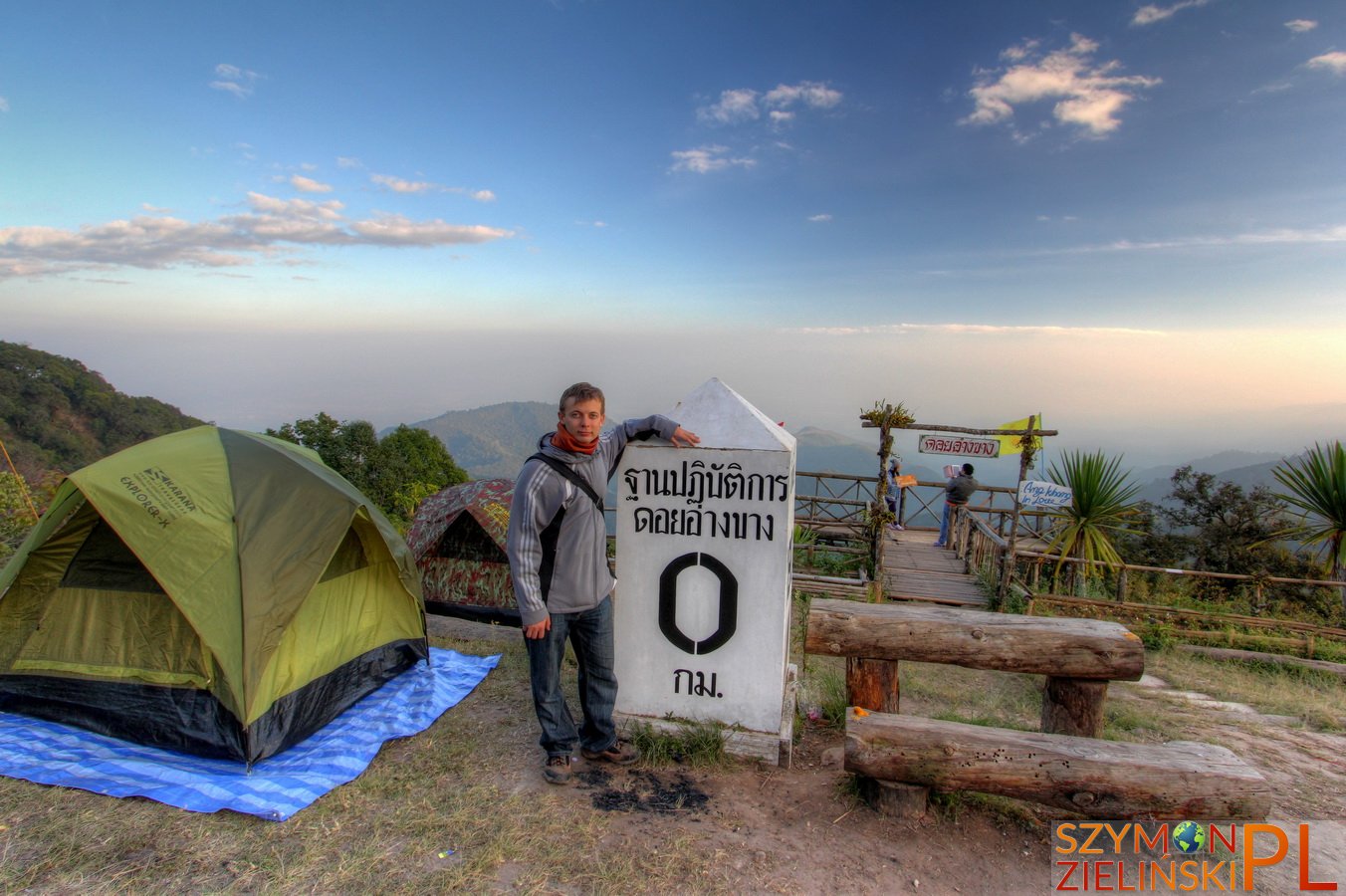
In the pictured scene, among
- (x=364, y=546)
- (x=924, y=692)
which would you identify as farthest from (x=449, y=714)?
(x=924, y=692)

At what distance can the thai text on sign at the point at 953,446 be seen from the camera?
1027cm

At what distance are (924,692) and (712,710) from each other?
2.54 m

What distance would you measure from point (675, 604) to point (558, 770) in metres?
1.08

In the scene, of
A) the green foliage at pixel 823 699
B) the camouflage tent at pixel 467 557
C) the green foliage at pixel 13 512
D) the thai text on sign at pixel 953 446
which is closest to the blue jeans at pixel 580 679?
the green foliage at pixel 823 699

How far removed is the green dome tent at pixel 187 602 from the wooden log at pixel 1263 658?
27.0 feet

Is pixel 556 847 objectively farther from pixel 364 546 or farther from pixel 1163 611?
pixel 1163 611

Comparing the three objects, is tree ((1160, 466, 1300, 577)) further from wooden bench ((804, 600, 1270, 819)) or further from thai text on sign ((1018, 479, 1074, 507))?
wooden bench ((804, 600, 1270, 819))

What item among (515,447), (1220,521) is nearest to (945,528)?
(1220,521)

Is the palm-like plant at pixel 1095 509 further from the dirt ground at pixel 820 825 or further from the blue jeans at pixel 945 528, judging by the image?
the dirt ground at pixel 820 825

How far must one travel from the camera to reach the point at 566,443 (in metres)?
3.51

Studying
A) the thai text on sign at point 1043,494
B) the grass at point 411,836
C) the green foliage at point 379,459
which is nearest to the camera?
the grass at point 411,836

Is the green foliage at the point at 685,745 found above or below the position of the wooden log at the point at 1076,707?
below

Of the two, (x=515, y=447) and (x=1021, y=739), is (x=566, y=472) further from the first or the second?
(x=515, y=447)

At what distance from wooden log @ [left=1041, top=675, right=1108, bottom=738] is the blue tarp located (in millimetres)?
3780
